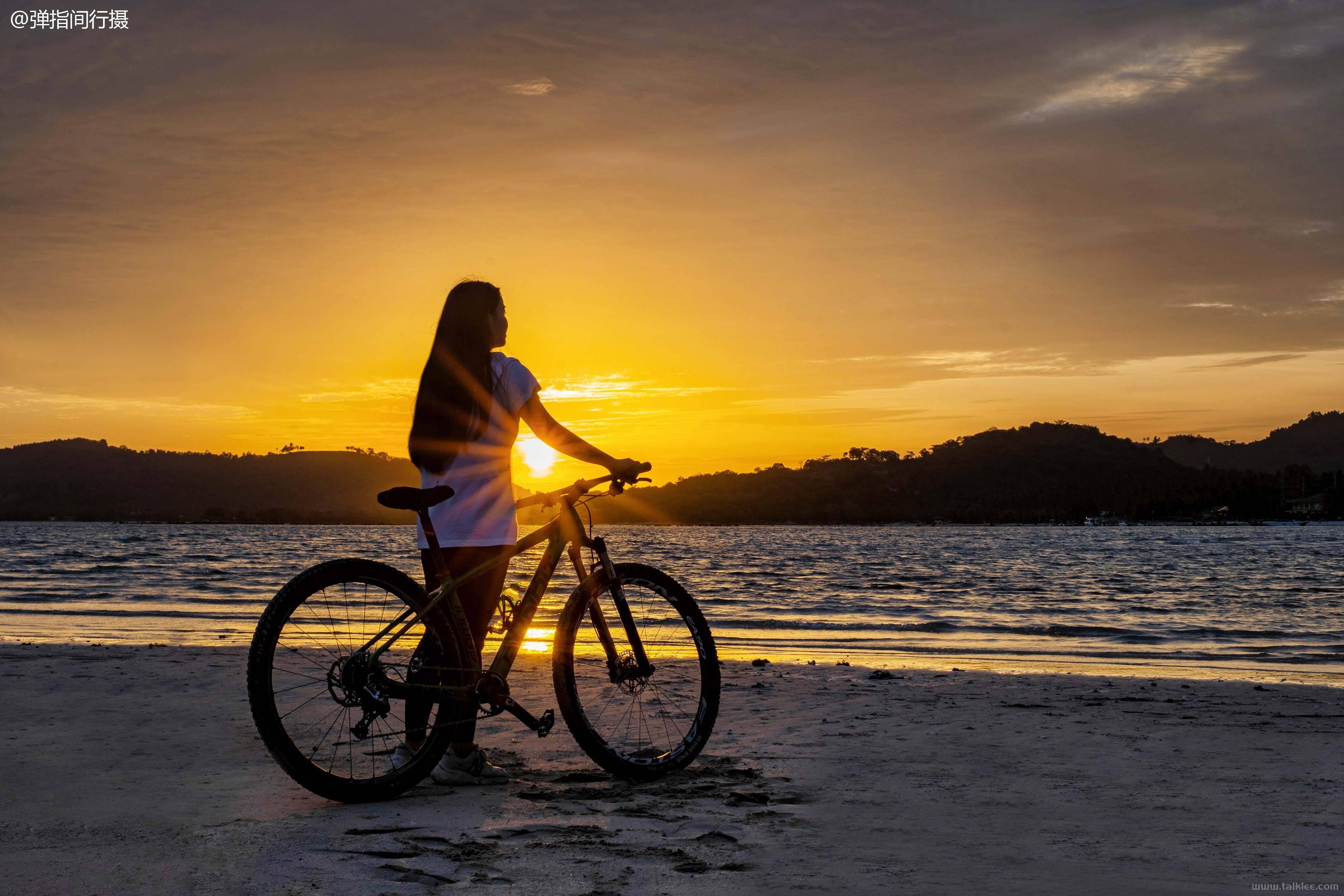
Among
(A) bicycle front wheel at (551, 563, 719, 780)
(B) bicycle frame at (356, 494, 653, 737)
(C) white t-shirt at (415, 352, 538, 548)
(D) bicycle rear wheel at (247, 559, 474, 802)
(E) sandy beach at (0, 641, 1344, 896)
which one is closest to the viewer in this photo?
(E) sandy beach at (0, 641, 1344, 896)

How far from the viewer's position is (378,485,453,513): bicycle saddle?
3.94m

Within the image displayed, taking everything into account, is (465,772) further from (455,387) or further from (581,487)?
(455,387)

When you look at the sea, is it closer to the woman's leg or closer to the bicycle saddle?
the woman's leg

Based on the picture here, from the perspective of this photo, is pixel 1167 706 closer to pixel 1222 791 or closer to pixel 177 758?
pixel 1222 791

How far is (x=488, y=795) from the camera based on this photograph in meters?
4.03

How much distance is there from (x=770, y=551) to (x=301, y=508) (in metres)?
139

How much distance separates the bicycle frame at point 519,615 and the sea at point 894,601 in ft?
17.9

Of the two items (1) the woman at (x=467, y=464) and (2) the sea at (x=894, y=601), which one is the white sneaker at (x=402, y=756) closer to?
(1) the woman at (x=467, y=464)

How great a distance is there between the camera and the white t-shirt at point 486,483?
4176 millimetres

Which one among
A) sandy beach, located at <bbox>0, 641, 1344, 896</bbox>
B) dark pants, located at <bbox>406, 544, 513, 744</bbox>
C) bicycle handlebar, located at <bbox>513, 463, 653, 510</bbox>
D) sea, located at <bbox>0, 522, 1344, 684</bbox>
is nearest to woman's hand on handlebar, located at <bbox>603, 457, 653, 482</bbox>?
bicycle handlebar, located at <bbox>513, 463, 653, 510</bbox>

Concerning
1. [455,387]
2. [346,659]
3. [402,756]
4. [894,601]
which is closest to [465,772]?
[402,756]

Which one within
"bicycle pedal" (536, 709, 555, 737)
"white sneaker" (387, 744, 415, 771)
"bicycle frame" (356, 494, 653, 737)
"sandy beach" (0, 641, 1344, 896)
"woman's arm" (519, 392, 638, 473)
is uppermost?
"woman's arm" (519, 392, 638, 473)

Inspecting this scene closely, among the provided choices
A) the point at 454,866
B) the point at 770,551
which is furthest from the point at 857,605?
the point at 770,551

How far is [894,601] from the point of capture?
72.3 ft
